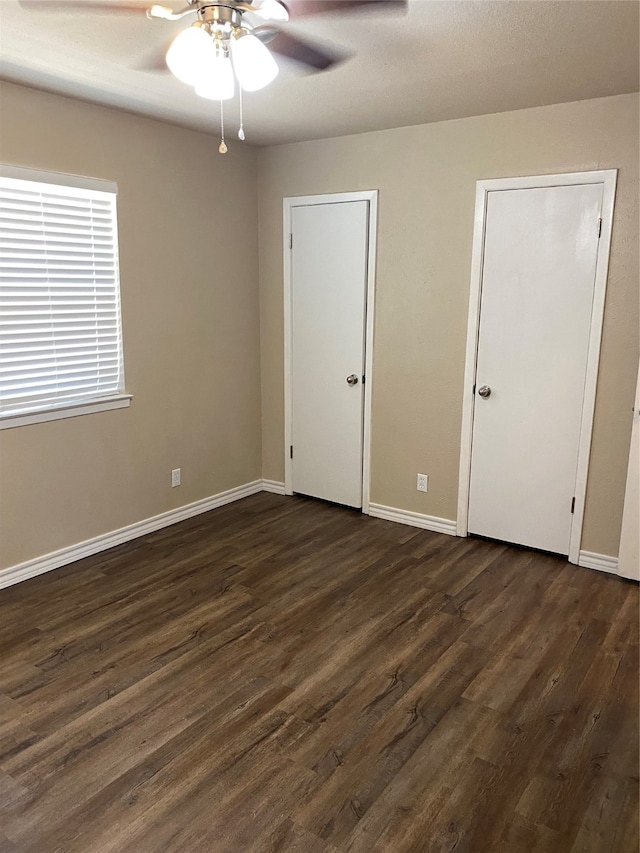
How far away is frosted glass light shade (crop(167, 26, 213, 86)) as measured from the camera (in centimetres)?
198

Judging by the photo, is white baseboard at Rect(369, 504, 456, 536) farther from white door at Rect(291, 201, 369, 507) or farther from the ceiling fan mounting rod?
the ceiling fan mounting rod

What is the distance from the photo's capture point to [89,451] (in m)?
3.57

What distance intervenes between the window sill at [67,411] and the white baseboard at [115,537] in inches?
29.6

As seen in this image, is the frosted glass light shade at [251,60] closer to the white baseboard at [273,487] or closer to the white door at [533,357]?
the white door at [533,357]

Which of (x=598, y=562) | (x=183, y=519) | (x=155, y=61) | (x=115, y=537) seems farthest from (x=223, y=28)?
(x=598, y=562)

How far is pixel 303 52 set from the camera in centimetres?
247

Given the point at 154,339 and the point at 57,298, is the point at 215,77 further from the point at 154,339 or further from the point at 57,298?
the point at 154,339

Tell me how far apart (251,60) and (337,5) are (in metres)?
0.33

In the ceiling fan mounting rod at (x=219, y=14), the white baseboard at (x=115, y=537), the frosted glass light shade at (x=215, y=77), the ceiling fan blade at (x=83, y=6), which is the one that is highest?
the ceiling fan blade at (x=83, y=6)

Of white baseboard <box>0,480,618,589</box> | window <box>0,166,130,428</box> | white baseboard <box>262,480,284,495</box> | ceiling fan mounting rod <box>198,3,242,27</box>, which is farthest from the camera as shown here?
white baseboard <box>262,480,284,495</box>

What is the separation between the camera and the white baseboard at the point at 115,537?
3.33 metres

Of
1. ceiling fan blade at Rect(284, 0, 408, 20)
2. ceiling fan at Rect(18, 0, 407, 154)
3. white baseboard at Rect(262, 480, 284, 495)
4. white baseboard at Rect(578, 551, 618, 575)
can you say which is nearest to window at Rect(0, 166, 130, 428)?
ceiling fan at Rect(18, 0, 407, 154)

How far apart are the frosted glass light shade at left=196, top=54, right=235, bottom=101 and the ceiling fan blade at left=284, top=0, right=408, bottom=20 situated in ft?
0.92

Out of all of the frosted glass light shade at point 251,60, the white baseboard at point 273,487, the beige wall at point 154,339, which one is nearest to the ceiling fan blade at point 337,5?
the frosted glass light shade at point 251,60
